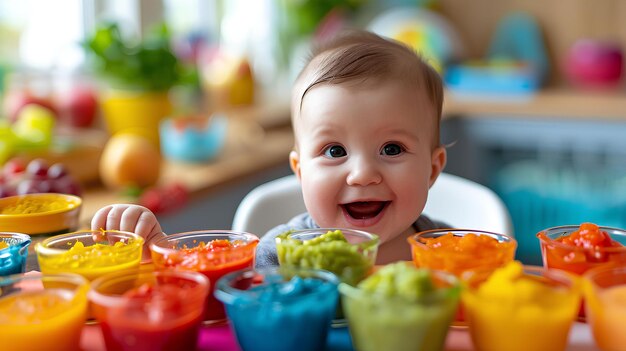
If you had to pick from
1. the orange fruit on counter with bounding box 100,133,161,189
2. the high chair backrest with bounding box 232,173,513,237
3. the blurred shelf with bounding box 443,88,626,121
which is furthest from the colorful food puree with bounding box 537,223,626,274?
the blurred shelf with bounding box 443,88,626,121

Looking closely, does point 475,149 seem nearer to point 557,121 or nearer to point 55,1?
point 557,121

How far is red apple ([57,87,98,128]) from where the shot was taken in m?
2.43

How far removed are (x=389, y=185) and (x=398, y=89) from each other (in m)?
0.15

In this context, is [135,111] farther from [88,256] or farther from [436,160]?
[88,256]

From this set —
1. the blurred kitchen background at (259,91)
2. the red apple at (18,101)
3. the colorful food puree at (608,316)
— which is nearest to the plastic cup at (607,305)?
the colorful food puree at (608,316)

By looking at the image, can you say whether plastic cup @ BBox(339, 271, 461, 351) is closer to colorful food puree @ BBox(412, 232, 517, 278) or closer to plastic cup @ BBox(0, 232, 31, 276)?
colorful food puree @ BBox(412, 232, 517, 278)

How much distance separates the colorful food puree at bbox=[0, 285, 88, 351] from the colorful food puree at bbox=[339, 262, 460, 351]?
26 cm

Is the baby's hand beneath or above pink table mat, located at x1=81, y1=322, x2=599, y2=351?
above

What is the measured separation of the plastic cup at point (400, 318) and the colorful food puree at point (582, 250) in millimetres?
208

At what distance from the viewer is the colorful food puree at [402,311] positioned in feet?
2.20

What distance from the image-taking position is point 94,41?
2.27 metres

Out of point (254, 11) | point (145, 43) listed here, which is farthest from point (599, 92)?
point (145, 43)

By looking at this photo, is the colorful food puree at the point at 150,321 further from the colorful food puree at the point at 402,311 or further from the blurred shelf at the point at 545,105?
the blurred shelf at the point at 545,105

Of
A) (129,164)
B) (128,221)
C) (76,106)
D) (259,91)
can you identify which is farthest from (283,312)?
(259,91)
